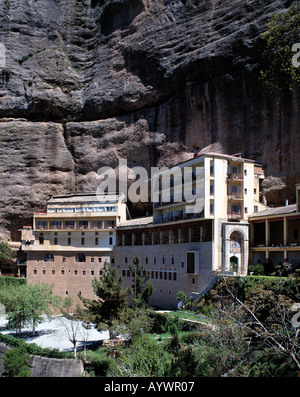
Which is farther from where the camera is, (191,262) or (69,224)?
(69,224)

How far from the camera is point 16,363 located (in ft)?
91.8

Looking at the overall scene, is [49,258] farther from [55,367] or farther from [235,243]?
[55,367]

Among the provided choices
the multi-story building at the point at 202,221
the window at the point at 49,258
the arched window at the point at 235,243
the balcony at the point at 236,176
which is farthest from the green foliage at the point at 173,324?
the window at the point at 49,258

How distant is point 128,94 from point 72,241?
20.3 metres

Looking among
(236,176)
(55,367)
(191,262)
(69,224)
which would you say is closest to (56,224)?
(69,224)

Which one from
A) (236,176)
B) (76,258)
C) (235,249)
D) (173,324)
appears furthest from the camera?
(76,258)

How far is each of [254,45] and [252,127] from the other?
27.5 ft

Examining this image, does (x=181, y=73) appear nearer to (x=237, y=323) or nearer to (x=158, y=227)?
(x=158, y=227)

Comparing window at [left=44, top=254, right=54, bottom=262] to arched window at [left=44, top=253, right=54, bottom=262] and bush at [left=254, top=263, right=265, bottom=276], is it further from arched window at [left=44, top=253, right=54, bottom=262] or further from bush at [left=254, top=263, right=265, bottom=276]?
bush at [left=254, top=263, right=265, bottom=276]

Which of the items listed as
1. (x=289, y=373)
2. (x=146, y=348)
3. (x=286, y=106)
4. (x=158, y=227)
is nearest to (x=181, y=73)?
(x=286, y=106)

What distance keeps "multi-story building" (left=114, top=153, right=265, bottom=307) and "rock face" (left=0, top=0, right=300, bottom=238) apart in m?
4.74

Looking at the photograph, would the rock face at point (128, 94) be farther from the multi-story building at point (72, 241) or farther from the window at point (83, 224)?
the window at point (83, 224)

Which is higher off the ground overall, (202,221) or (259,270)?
(202,221)
